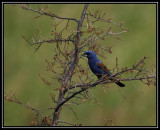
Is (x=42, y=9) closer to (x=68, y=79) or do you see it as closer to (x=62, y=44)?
(x=62, y=44)

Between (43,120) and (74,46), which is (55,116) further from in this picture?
(74,46)

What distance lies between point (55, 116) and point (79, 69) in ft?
3.09

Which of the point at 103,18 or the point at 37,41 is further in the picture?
the point at 37,41

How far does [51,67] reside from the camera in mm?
5875

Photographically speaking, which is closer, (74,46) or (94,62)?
(74,46)

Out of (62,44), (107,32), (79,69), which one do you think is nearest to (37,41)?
(62,44)

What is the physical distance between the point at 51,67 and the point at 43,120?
37.9 inches

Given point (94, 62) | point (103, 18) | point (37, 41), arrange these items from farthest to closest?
point (94, 62), point (37, 41), point (103, 18)

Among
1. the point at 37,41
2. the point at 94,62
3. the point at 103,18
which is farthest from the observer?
the point at 94,62

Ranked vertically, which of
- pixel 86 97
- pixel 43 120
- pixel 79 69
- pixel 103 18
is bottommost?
pixel 43 120

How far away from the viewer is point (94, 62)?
7.15 meters

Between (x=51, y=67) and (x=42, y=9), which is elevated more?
(x=42, y=9)

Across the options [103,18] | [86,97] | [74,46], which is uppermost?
[103,18]

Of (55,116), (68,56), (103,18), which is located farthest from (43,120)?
(103,18)
